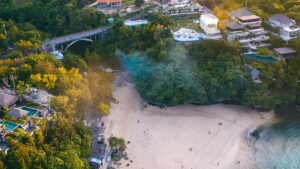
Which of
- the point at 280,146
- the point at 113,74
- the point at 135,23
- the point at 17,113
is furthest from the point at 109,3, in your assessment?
the point at 280,146

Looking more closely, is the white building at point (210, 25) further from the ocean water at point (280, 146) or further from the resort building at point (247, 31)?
the ocean water at point (280, 146)

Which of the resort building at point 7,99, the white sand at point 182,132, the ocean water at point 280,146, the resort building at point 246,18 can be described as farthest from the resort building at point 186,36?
the resort building at point 7,99

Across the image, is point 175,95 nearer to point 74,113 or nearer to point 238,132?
point 238,132

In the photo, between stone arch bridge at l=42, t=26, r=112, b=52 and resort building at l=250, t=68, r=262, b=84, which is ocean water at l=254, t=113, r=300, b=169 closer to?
resort building at l=250, t=68, r=262, b=84

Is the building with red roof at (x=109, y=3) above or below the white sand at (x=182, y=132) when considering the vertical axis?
above

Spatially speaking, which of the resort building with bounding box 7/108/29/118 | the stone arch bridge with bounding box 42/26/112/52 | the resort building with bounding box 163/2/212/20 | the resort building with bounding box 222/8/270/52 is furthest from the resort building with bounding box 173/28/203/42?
the resort building with bounding box 7/108/29/118
